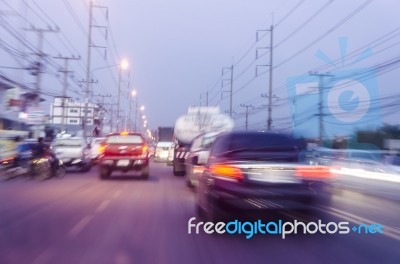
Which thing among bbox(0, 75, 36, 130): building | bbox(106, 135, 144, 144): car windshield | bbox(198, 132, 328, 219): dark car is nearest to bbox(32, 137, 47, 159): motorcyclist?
bbox(106, 135, 144, 144): car windshield

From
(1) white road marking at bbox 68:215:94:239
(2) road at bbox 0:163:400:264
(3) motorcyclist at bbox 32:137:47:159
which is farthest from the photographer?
(3) motorcyclist at bbox 32:137:47:159

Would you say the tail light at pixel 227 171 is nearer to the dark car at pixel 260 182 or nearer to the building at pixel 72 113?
the dark car at pixel 260 182

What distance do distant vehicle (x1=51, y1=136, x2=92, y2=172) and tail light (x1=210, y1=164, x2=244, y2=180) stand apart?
20.0 metres

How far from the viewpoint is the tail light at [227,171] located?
998 cm

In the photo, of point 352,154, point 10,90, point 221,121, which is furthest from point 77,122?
point 352,154

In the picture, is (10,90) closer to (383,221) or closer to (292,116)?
(292,116)

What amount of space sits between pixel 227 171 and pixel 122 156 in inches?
578

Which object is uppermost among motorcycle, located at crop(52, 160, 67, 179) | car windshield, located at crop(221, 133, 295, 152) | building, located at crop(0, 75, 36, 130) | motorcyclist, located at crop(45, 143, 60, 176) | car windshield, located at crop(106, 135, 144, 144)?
building, located at crop(0, 75, 36, 130)

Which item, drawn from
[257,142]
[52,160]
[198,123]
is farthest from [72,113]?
[257,142]

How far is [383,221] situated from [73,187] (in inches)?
443

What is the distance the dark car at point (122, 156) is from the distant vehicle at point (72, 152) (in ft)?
18.0

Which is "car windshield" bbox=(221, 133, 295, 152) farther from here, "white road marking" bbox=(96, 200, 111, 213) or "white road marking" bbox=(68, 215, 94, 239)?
"white road marking" bbox=(96, 200, 111, 213)

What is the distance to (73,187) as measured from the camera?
66.6 feet

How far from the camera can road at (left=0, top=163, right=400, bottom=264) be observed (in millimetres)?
8312
